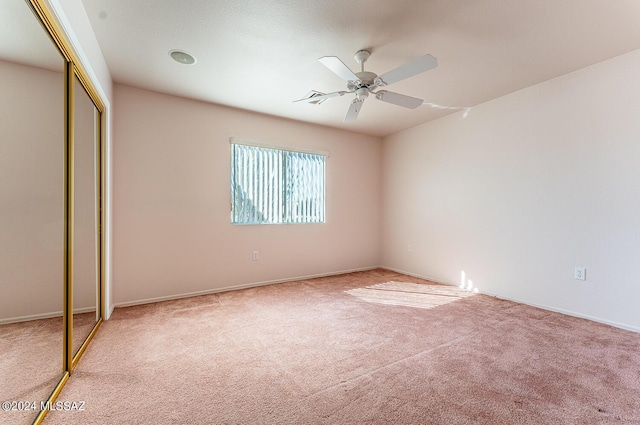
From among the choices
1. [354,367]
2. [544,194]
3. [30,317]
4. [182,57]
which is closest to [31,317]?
[30,317]

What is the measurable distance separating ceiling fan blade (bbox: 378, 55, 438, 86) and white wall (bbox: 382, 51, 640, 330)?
2024 mm

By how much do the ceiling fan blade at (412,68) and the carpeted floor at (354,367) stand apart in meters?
2.11

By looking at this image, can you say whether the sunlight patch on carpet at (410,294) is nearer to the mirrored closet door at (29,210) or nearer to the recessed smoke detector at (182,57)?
the mirrored closet door at (29,210)

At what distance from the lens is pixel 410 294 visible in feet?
11.8

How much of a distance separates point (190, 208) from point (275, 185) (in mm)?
1235

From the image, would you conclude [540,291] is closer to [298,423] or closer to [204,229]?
[298,423]

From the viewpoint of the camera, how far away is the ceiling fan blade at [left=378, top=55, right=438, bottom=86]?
1.93 meters

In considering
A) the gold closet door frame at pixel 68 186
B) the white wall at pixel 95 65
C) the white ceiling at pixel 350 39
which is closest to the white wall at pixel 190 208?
the white wall at pixel 95 65

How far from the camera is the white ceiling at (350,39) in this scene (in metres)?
1.95

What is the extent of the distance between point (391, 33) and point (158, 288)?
361 centimetres

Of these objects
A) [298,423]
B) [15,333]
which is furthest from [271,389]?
[15,333]

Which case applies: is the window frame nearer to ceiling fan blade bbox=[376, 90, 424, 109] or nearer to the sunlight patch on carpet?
the sunlight patch on carpet

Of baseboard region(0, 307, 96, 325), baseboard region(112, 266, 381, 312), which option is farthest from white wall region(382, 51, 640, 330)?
baseboard region(0, 307, 96, 325)

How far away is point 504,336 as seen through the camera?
7.79ft
